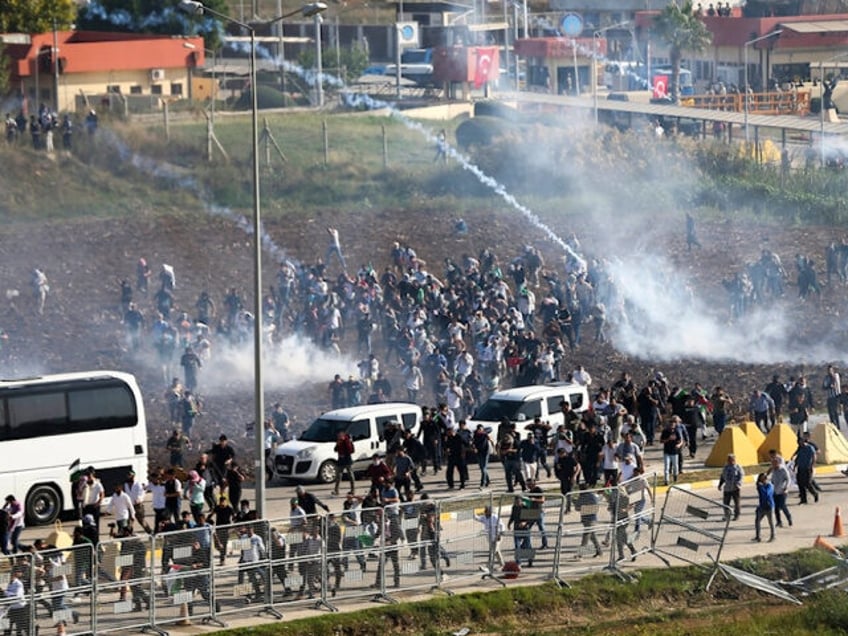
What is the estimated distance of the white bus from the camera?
31672mm

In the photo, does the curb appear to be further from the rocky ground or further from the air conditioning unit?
the air conditioning unit

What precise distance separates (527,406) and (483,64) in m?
53.1

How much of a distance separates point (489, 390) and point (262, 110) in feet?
130

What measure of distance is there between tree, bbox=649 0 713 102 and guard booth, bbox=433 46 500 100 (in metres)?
11.6

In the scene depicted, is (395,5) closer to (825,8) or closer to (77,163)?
(825,8)

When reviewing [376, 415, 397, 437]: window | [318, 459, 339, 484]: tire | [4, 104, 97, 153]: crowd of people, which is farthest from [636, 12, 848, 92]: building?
[318, 459, 339, 484]: tire

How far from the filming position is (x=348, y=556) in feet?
86.1

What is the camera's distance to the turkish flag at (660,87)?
9481 cm

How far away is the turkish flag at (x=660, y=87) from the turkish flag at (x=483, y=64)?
10062mm

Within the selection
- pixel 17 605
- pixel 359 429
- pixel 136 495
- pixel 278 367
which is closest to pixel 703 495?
pixel 359 429

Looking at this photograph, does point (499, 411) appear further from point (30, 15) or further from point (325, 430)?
point (30, 15)

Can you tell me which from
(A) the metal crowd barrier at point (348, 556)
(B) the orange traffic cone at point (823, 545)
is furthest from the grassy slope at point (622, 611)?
(A) the metal crowd barrier at point (348, 556)

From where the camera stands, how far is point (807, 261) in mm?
54625

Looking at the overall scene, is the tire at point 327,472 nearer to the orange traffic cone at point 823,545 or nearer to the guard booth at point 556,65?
the orange traffic cone at point 823,545
